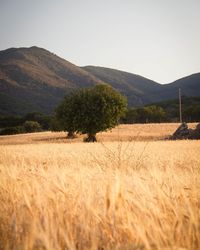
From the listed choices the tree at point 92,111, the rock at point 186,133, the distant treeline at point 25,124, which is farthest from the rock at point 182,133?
the distant treeline at point 25,124

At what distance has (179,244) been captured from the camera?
1500mm

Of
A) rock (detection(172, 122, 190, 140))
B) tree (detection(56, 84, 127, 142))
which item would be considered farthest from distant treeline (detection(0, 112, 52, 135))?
rock (detection(172, 122, 190, 140))

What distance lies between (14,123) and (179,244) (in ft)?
337

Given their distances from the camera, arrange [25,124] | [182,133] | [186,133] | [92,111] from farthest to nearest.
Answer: [25,124] < [92,111] < [182,133] < [186,133]

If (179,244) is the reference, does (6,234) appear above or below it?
below

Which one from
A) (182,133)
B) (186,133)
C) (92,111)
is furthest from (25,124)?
(186,133)

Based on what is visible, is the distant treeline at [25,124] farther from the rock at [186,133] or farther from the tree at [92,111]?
the rock at [186,133]

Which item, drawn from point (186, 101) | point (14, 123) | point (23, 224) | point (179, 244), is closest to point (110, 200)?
point (179, 244)

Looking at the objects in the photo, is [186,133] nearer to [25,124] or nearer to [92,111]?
[92,111]

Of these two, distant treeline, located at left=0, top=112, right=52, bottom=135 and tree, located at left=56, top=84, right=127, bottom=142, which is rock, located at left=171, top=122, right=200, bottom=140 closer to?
tree, located at left=56, top=84, right=127, bottom=142

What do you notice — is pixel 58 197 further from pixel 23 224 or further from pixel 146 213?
pixel 146 213

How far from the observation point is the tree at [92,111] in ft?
143

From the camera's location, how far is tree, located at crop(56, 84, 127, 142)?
143 ft

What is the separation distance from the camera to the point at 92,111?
4369 cm
